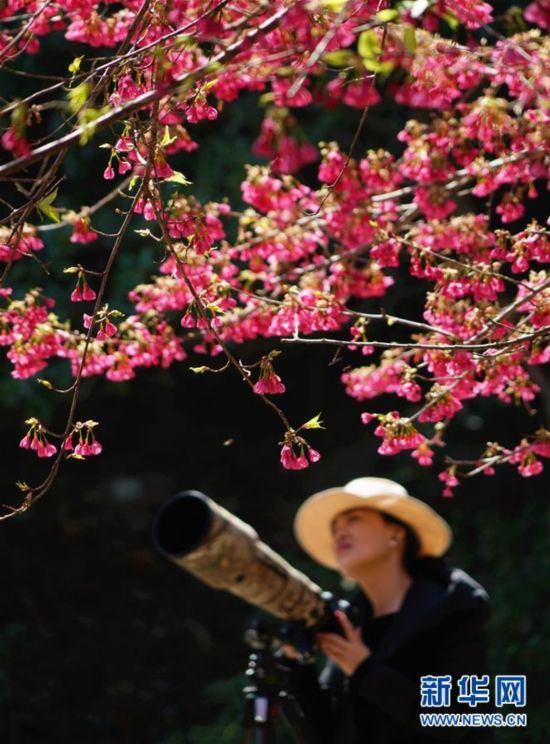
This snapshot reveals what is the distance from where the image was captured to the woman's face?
365cm

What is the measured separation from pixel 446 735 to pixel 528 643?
244 cm

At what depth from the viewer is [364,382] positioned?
3539mm

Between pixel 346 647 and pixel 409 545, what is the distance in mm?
482

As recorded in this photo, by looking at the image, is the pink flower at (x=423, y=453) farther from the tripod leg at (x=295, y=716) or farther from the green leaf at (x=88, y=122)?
the green leaf at (x=88, y=122)

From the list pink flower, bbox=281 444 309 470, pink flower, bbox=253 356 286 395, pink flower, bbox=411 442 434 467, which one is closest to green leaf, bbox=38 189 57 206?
pink flower, bbox=253 356 286 395

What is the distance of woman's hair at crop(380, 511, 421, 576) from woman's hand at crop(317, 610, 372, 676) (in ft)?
1.13

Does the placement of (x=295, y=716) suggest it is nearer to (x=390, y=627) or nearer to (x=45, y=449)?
(x=390, y=627)

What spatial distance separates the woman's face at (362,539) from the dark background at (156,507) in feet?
6.76

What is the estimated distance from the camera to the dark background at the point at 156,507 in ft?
19.0

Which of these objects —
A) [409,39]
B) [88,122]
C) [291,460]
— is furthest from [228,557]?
[409,39]

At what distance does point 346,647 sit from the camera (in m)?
3.41

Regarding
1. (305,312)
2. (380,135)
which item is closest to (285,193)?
(305,312)

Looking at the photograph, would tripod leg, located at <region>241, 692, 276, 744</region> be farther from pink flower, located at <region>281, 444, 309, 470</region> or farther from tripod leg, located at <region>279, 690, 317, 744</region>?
pink flower, located at <region>281, 444, 309, 470</region>

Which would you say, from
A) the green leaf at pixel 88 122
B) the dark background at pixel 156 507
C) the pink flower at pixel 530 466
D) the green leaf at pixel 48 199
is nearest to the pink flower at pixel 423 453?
the pink flower at pixel 530 466
